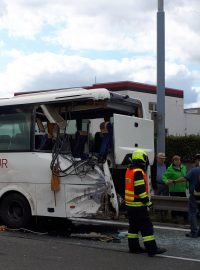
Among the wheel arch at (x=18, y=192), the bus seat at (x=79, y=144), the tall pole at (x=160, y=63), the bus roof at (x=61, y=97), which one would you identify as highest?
the tall pole at (x=160, y=63)

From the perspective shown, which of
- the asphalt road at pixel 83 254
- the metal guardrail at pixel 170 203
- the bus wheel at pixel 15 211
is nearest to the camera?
the asphalt road at pixel 83 254

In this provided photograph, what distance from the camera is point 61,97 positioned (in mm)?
10266

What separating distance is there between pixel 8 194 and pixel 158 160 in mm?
3856

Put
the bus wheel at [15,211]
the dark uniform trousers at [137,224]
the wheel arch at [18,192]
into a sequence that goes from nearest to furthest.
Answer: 1. the dark uniform trousers at [137,224]
2. the wheel arch at [18,192]
3. the bus wheel at [15,211]

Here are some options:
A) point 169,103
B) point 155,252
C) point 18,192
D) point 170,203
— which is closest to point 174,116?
point 169,103

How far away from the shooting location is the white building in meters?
36.0

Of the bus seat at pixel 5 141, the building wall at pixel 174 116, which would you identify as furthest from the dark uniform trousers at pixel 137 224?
the building wall at pixel 174 116

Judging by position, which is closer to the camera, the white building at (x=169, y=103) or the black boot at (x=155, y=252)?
the black boot at (x=155, y=252)

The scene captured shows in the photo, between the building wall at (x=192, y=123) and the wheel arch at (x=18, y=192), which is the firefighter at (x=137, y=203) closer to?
the wheel arch at (x=18, y=192)

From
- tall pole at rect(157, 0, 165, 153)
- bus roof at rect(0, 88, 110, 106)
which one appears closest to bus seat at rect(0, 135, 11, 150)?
bus roof at rect(0, 88, 110, 106)

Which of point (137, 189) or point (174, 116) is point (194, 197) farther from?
point (174, 116)

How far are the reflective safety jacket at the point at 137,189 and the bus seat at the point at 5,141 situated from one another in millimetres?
3334

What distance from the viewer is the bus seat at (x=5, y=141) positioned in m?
10.9

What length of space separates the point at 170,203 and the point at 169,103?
94.9ft
